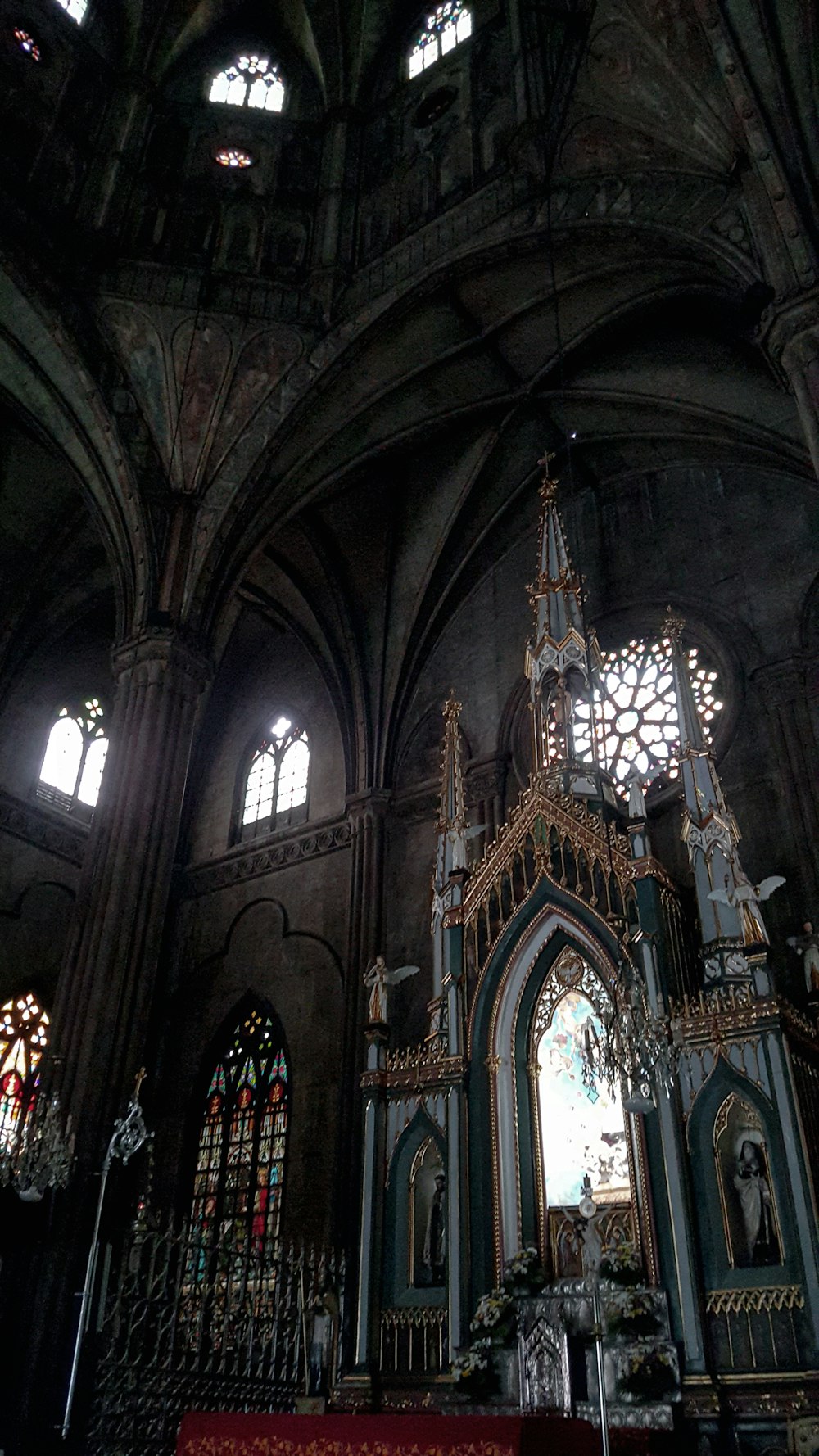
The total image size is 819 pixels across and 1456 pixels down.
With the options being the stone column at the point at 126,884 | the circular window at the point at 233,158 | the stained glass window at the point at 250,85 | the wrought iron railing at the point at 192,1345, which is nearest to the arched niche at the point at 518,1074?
the wrought iron railing at the point at 192,1345

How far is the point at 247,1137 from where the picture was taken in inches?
668

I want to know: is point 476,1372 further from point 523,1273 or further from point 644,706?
point 644,706

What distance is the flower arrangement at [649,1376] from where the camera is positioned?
898cm

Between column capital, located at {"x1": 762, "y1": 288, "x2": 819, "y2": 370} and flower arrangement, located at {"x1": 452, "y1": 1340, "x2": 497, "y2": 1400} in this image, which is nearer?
flower arrangement, located at {"x1": 452, "y1": 1340, "x2": 497, "y2": 1400}

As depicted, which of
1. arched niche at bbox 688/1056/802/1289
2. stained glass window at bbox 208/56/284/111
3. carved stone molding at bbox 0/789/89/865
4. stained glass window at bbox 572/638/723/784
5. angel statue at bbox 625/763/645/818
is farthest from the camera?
carved stone molding at bbox 0/789/89/865

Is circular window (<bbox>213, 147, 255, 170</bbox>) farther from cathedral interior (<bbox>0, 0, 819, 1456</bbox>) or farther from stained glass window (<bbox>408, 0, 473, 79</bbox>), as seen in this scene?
stained glass window (<bbox>408, 0, 473, 79</bbox>)

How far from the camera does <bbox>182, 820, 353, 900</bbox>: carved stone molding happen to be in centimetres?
1830

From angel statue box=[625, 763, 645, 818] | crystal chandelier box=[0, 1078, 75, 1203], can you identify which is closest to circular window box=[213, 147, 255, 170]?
angel statue box=[625, 763, 645, 818]

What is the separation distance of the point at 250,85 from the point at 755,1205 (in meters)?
18.6

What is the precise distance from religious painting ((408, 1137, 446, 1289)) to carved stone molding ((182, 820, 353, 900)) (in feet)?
22.8

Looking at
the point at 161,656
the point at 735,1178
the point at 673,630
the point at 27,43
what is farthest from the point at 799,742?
the point at 27,43

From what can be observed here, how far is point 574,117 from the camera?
1446cm

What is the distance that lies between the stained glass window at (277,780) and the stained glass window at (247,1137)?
11.5 feet

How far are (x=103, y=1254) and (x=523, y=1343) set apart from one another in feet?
12.9
